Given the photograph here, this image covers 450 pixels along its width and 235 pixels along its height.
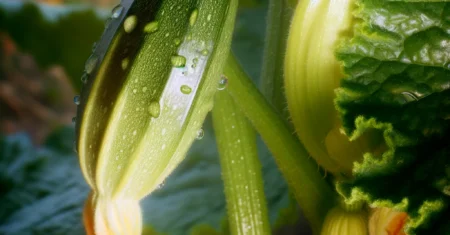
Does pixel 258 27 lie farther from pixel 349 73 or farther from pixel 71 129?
pixel 349 73

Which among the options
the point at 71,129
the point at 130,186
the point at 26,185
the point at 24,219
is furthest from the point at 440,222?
the point at 71,129

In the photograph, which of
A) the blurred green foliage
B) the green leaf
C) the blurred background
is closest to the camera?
the green leaf

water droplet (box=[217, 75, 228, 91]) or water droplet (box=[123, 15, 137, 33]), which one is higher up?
water droplet (box=[123, 15, 137, 33])

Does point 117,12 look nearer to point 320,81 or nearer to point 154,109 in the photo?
point 154,109

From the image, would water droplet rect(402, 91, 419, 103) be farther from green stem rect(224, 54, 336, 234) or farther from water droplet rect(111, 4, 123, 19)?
water droplet rect(111, 4, 123, 19)

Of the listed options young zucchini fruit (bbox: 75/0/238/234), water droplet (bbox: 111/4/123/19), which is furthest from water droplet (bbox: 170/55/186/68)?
water droplet (bbox: 111/4/123/19)

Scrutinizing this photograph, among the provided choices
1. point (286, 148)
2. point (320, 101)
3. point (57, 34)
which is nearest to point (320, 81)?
point (320, 101)
